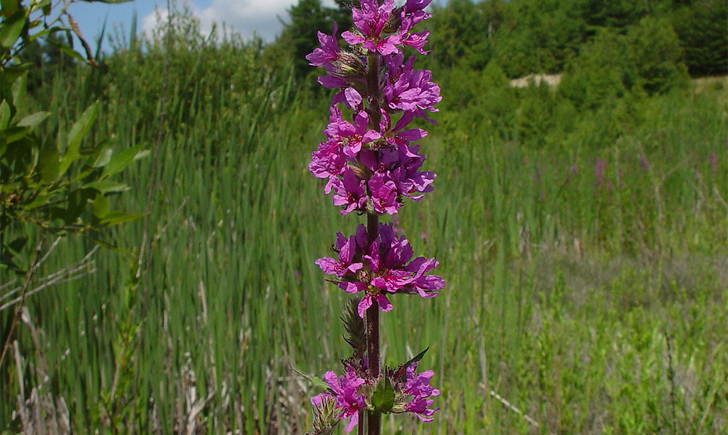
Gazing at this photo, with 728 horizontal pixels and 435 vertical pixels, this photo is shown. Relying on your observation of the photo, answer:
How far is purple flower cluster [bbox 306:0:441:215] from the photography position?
1.95ft

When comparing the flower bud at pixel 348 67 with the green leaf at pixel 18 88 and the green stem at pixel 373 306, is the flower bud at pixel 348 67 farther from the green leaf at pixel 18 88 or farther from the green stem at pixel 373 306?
the green leaf at pixel 18 88

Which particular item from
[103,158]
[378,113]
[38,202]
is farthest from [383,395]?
[103,158]

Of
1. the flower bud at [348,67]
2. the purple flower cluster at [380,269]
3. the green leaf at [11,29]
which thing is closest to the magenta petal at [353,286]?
the purple flower cluster at [380,269]

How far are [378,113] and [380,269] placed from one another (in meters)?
0.18

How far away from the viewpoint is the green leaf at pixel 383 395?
0.54 metres

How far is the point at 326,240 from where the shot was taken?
1919 millimetres

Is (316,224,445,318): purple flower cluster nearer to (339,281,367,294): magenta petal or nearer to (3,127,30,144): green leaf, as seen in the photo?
(339,281,367,294): magenta petal

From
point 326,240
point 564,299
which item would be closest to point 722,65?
point 564,299

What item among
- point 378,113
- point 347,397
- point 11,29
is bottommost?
point 347,397

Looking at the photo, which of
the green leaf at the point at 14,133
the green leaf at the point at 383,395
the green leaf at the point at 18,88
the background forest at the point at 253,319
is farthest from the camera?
the background forest at the point at 253,319

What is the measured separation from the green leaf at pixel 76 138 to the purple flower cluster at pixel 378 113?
69cm

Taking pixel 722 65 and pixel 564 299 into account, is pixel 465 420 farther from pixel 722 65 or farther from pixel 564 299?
pixel 722 65

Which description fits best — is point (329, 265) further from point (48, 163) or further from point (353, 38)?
point (48, 163)

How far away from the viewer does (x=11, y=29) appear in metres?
0.96
